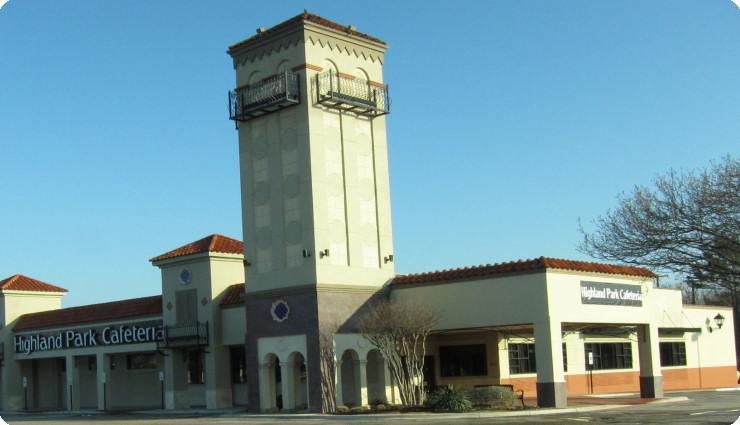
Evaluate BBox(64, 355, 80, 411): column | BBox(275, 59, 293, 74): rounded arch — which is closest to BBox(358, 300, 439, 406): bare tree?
BBox(275, 59, 293, 74): rounded arch

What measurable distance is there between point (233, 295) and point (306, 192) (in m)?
8.38

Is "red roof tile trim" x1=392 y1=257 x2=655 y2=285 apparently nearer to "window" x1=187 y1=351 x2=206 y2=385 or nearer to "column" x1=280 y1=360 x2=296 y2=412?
"column" x1=280 y1=360 x2=296 y2=412

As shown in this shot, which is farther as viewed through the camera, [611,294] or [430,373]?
[430,373]

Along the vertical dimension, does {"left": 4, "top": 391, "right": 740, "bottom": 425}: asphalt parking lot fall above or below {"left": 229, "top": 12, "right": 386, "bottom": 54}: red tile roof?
below

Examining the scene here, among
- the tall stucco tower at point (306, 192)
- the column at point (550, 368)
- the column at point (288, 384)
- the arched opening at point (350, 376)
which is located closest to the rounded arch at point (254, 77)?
the tall stucco tower at point (306, 192)

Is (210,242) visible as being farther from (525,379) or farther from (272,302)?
(525,379)

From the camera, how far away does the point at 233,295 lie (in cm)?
4278

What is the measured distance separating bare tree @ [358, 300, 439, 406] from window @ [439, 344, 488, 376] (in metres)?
5.63

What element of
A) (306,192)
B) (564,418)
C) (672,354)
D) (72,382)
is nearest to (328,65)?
(306,192)

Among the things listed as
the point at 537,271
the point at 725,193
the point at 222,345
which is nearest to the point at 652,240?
the point at 725,193

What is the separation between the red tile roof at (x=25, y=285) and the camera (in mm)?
53750

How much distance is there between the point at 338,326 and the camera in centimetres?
3650

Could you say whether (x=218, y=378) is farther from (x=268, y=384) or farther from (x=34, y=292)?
(x=34, y=292)

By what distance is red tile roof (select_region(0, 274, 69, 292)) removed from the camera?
176 feet
